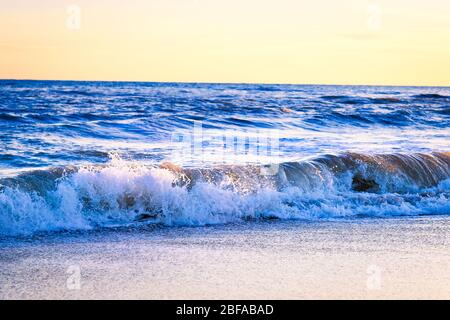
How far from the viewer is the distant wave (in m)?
8.42

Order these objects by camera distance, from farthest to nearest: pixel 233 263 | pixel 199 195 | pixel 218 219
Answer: pixel 199 195
pixel 218 219
pixel 233 263

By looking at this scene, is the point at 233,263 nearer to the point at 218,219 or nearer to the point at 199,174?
the point at 218,219

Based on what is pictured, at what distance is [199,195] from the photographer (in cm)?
934

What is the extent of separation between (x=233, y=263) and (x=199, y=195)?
10.0ft

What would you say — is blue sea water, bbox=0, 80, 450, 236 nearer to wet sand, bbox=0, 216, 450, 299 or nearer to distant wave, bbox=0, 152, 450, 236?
distant wave, bbox=0, 152, 450, 236

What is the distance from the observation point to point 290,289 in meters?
5.49

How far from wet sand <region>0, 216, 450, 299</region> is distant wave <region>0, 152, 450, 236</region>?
0.55 metres

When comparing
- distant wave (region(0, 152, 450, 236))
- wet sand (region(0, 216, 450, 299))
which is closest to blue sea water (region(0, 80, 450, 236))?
distant wave (region(0, 152, 450, 236))

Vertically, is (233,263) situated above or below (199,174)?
below

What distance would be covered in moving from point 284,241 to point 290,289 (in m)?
2.06

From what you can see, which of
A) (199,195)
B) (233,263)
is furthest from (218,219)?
(233,263)

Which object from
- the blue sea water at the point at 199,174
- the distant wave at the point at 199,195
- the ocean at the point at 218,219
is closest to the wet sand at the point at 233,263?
the ocean at the point at 218,219
